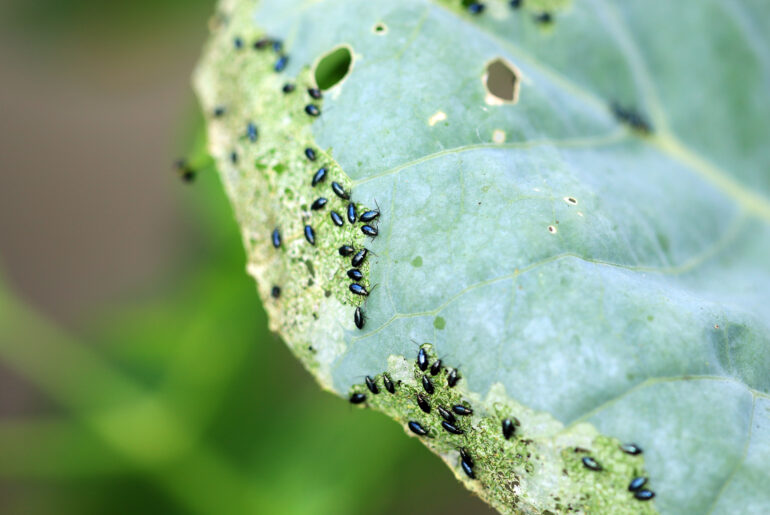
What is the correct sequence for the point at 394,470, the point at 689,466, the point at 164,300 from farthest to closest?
the point at 164,300, the point at 394,470, the point at 689,466

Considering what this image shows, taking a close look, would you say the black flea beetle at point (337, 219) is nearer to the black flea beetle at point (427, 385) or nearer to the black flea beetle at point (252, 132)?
the black flea beetle at point (252, 132)

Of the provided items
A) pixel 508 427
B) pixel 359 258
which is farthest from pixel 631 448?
pixel 359 258

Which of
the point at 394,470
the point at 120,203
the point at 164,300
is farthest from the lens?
the point at 120,203

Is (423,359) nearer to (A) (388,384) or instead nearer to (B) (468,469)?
(A) (388,384)

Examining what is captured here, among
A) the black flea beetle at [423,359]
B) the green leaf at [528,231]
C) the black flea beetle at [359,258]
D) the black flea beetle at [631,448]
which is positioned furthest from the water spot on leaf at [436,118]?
the black flea beetle at [631,448]

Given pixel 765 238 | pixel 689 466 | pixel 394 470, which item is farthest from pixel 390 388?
pixel 394 470

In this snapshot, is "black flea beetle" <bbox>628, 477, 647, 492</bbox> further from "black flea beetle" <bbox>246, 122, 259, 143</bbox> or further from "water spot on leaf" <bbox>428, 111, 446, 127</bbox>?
"black flea beetle" <bbox>246, 122, 259, 143</bbox>

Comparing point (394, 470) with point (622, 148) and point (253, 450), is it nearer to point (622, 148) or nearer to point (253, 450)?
point (253, 450)

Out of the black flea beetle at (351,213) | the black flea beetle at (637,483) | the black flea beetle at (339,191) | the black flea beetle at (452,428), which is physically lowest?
the black flea beetle at (452,428)
